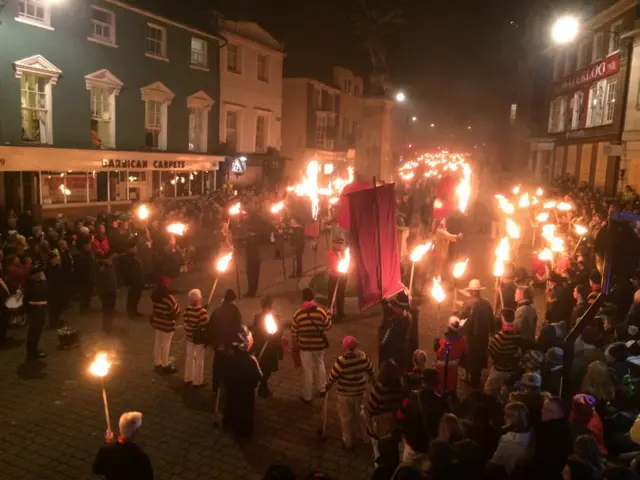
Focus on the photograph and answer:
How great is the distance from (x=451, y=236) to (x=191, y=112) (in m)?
16.6

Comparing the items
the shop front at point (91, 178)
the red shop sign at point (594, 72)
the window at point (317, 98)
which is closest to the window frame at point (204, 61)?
the shop front at point (91, 178)

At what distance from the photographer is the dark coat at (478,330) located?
910cm

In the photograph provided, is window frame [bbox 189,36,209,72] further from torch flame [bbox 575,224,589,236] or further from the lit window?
torch flame [bbox 575,224,589,236]

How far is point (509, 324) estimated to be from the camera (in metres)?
8.38

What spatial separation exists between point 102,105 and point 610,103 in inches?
960

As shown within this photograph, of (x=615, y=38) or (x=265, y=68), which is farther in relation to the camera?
(x=265, y=68)

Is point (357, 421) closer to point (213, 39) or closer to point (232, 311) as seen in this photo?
point (232, 311)

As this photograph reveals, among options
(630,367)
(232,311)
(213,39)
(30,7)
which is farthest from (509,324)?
(213,39)

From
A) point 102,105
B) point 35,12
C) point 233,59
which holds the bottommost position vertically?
point 102,105

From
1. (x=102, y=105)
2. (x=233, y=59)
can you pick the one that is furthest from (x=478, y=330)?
(x=233, y=59)

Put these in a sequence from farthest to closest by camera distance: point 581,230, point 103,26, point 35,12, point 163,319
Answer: point 103,26, point 35,12, point 581,230, point 163,319

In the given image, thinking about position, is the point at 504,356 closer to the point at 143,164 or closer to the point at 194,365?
the point at 194,365

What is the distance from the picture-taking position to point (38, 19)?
18.9 m

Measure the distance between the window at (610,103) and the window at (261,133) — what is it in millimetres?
18437
